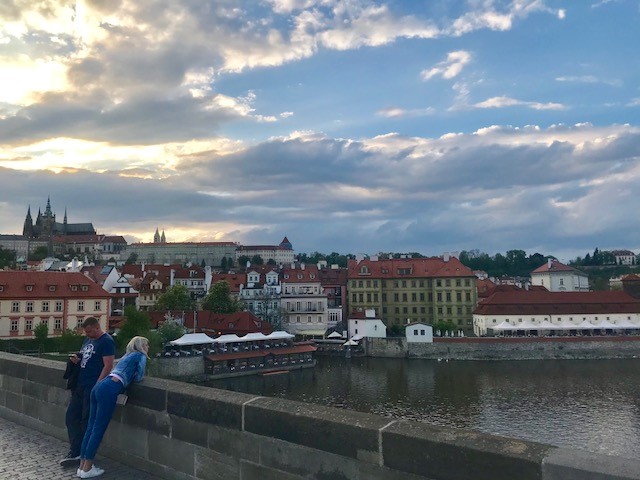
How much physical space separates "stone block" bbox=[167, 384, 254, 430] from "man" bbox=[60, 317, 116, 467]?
1.18 meters

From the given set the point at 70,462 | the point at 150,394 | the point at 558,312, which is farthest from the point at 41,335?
the point at 558,312

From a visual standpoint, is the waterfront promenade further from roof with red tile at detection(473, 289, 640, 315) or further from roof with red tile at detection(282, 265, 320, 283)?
roof with red tile at detection(282, 265, 320, 283)

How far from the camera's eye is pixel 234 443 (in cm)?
457

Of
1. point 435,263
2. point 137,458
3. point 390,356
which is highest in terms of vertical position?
point 435,263

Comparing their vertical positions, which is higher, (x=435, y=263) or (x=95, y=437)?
(x=435, y=263)

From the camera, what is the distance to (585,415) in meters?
31.0

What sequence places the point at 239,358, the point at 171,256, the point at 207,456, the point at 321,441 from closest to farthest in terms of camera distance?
1. the point at 321,441
2. the point at 207,456
3. the point at 239,358
4. the point at 171,256

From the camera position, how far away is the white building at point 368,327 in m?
64.4

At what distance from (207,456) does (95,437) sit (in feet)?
4.04

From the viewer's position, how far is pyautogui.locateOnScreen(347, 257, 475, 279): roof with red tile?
73.2 meters

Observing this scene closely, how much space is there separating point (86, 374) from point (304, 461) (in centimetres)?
316

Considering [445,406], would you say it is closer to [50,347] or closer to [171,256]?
[50,347]

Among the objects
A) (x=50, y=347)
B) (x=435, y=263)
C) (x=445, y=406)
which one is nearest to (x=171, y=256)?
(x=435, y=263)

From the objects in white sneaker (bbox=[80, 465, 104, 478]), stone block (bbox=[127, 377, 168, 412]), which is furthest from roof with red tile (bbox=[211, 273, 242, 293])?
white sneaker (bbox=[80, 465, 104, 478])
